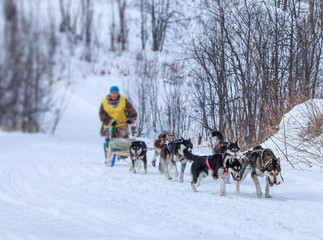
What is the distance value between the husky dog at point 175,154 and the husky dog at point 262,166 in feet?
3.61

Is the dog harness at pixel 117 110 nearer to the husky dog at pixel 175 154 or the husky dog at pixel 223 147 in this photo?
the husky dog at pixel 175 154

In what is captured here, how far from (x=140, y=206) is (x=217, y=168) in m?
1.45

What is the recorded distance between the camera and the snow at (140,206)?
142 inches

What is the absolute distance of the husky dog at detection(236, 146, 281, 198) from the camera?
522 centimetres

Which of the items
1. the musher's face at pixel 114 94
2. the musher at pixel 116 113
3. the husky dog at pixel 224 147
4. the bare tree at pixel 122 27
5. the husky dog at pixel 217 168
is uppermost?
the bare tree at pixel 122 27

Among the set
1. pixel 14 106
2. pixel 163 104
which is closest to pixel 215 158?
pixel 14 106

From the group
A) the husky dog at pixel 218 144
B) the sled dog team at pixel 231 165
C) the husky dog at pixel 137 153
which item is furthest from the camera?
the husky dog at pixel 137 153

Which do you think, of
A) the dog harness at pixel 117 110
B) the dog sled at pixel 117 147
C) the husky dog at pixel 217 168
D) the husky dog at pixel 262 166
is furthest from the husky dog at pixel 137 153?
the husky dog at pixel 262 166

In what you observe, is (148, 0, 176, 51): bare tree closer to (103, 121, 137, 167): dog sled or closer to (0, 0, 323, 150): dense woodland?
(0, 0, 323, 150): dense woodland

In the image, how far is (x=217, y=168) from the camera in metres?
5.54

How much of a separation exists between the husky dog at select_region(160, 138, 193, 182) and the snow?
239mm

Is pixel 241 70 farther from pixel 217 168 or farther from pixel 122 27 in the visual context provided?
pixel 122 27

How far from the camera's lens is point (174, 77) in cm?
1370

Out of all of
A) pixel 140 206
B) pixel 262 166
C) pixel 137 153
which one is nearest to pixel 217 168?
pixel 262 166
